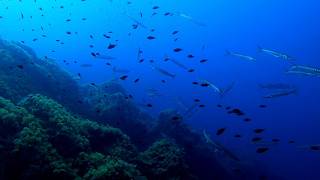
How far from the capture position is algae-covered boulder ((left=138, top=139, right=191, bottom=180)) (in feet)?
36.4

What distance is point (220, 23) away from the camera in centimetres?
13250

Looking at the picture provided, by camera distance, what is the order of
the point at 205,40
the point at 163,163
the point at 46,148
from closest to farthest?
the point at 46,148 → the point at 163,163 → the point at 205,40

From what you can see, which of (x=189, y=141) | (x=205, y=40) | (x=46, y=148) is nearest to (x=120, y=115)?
(x=189, y=141)

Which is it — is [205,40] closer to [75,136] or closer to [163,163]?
[163,163]

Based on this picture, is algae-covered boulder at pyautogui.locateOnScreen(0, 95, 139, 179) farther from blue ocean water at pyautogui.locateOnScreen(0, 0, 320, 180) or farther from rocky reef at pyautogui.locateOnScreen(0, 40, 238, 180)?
blue ocean water at pyautogui.locateOnScreen(0, 0, 320, 180)

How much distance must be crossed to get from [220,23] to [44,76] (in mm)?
121974

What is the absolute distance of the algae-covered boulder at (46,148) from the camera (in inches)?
318

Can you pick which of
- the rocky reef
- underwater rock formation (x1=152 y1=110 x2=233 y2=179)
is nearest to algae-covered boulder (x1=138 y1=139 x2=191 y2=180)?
the rocky reef

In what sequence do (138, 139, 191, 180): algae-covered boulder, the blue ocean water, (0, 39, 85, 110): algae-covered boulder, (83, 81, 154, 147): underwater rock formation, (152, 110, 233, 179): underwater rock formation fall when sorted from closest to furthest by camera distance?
(138, 139, 191, 180): algae-covered boulder < (0, 39, 85, 110): algae-covered boulder < (83, 81, 154, 147): underwater rock formation < (152, 110, 233, 179): underwater rock formation < the blue ocean water

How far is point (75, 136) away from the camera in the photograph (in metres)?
9.73

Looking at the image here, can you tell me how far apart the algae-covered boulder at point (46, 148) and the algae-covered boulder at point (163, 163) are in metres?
1.94

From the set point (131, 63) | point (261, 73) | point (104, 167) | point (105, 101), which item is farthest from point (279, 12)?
point (104, 167)

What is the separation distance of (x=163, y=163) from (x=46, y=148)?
4072 mm

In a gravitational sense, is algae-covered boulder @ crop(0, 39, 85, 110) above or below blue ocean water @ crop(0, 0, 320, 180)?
above
